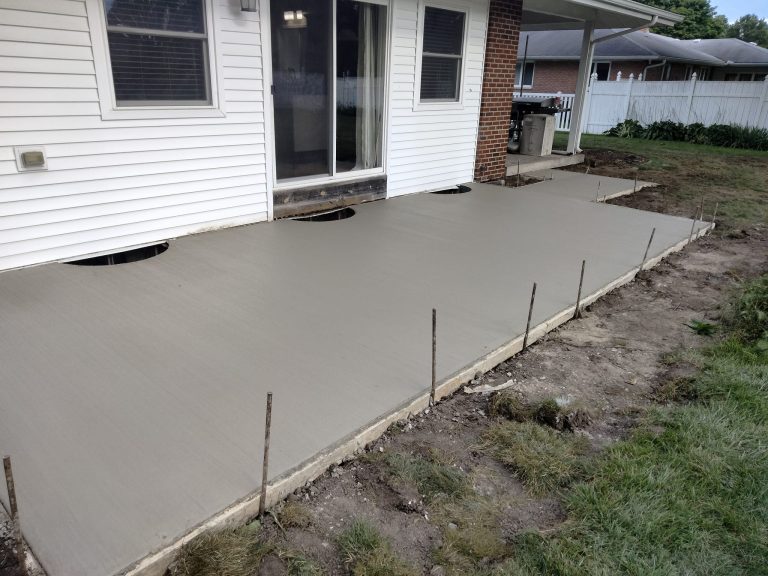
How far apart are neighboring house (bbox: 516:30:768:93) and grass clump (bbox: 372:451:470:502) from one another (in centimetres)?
2051

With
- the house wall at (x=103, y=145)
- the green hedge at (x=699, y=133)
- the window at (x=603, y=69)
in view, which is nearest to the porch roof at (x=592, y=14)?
the house wall at (x=103, y=145)

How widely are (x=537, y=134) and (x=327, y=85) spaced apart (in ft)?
19.2

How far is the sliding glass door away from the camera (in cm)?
555

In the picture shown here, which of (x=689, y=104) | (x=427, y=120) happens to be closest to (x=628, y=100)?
(x=689, y=104)

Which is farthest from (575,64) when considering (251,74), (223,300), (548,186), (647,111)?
(223,300)

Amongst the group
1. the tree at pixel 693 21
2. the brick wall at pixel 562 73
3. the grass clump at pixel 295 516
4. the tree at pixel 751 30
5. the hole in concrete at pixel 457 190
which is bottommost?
the grass clump at pixel 295 516

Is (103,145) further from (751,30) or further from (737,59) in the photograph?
(751,30)

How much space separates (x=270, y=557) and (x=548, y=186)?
24.4 ft

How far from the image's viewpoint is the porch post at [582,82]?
10227 mm

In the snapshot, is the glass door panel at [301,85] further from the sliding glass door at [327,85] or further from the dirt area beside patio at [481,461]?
the dirt area beside patio at [481,461]

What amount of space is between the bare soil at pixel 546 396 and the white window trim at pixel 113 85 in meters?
3.36

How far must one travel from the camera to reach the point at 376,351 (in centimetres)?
323

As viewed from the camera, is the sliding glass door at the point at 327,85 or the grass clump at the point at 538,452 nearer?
the grass clump at the point at 538,452

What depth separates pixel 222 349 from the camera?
314cm
